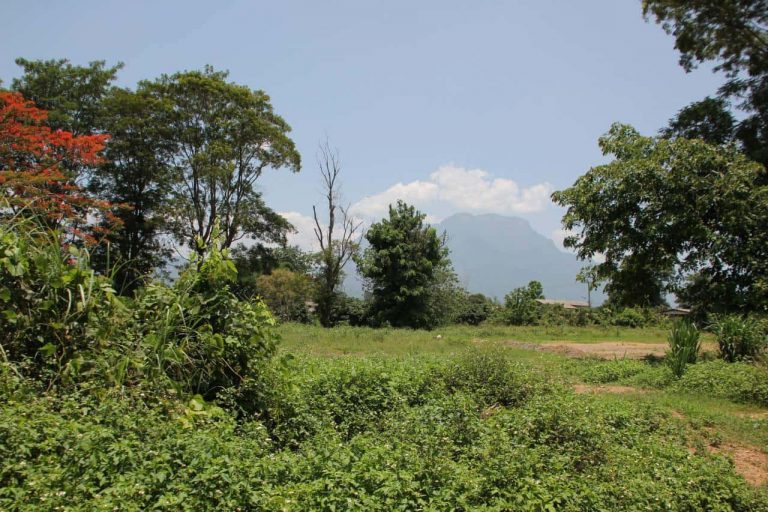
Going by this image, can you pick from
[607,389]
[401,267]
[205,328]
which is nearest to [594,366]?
[607,389]

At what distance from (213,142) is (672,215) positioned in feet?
62.1

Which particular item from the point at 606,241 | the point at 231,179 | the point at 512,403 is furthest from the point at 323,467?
the point at 231,179

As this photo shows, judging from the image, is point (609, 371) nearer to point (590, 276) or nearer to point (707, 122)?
point (590, 276)

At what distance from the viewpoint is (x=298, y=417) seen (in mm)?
4668

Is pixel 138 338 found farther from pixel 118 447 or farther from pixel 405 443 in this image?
pixel 405 443

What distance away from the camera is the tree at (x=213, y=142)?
23016 mm

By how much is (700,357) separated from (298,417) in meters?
9.16

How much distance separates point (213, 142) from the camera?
2317 centimetres

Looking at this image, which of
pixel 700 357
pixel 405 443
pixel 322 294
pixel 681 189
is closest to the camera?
pixel 405 443

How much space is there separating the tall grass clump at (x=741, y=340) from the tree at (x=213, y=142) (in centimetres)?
1899

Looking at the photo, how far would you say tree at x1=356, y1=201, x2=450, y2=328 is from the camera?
2427 centimetres

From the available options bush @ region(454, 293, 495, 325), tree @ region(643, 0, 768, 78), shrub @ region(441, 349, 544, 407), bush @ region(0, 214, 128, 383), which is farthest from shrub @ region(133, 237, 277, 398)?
bush @ region(454, 293, 495, 325)

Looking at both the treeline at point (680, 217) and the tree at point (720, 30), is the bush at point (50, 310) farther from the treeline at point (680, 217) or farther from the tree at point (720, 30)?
the tree at point (720, 30)

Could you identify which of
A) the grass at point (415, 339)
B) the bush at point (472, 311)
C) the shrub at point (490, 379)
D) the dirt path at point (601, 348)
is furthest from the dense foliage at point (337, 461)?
the bush at point (472, 311)
